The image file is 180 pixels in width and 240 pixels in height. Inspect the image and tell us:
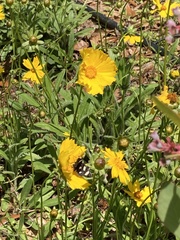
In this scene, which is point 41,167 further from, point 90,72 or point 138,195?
point 90,72

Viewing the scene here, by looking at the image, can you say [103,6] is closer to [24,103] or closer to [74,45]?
[74,45]

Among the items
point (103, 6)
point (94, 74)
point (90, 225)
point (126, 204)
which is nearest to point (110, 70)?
point (94, 74)

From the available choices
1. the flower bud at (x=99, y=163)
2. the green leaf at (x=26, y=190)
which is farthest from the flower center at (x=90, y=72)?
the green leaf at (x=26, y=190)

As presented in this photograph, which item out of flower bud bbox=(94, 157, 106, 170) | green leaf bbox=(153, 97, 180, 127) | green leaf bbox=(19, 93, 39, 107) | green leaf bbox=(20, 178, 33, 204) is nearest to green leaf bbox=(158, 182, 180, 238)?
green leaf bbox=(153, 97, 180, 127)

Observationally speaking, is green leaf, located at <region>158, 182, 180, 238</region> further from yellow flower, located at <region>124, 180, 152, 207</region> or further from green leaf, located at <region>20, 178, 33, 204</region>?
green leaf, located at <region>20, 178, 33, 204</region>

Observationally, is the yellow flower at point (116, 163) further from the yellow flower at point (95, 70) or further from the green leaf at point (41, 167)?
the green leaf at point (41, 167)
